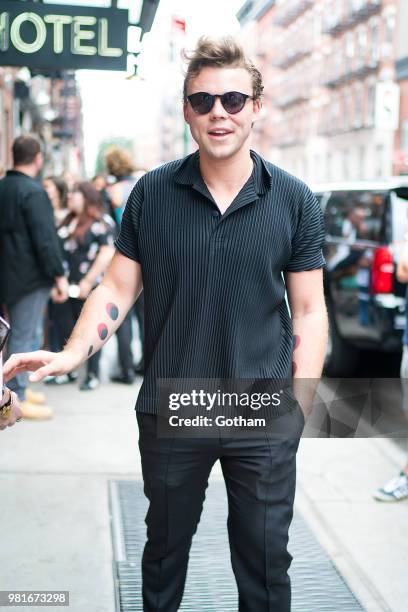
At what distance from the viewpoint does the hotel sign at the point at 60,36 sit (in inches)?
236

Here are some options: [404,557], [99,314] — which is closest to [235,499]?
[99,314]

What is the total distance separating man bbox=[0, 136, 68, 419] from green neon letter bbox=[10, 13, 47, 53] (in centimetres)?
87

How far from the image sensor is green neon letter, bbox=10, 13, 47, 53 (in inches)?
235

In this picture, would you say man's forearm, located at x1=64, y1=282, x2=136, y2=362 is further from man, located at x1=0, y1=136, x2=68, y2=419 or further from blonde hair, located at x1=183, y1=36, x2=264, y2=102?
man, located at x1=0, y1=136, x2=68, y2=419

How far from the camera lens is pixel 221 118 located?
274 cm

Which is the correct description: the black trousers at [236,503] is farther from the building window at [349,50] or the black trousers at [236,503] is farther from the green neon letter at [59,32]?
the building window at [349,50]

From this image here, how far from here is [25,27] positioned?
6.01 m

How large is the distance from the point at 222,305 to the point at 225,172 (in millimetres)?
410

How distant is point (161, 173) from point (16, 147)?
4.18 m

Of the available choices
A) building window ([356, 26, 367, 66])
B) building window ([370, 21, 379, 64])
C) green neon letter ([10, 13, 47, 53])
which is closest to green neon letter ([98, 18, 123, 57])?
green neon letter ([10, 13, 47, 53])

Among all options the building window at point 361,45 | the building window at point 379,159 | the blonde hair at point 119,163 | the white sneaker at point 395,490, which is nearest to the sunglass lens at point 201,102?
the white sneaker at point 395,490

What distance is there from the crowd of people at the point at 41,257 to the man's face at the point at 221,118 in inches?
158

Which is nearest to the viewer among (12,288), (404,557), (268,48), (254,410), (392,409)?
(254,410)

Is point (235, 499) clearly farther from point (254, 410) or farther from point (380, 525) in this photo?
point (380, 525)
